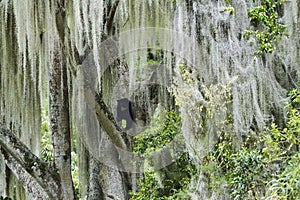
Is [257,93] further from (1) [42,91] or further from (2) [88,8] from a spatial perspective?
(1) [42,91]

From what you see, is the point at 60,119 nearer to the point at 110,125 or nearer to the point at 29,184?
the point at 110,125

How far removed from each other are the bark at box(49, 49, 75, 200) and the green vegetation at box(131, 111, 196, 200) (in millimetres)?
732

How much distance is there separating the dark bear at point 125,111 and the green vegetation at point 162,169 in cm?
101

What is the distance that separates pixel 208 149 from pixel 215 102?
401 mm

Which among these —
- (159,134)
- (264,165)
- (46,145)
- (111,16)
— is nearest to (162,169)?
(159,134)

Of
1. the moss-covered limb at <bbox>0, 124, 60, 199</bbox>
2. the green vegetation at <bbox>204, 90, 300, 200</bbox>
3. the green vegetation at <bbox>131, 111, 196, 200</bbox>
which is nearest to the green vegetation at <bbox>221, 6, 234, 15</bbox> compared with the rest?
the green vegetation at <bbox>204, 90, 300, 200</bbox>

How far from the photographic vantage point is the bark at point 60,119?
558 centimetres

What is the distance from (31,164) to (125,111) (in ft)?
5.71

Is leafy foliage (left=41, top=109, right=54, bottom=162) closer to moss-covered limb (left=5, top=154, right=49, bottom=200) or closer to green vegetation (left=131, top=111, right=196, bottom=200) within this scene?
moss-covered limb (left=5, top=154, right=49, bottom=200)

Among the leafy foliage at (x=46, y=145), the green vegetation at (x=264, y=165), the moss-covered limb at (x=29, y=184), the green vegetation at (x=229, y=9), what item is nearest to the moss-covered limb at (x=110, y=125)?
the moss-covered limb at (x=29, y=184)

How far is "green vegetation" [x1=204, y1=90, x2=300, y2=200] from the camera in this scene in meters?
3.25

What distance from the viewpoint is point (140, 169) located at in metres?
5.67

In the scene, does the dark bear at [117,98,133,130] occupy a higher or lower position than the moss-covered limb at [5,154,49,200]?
higher

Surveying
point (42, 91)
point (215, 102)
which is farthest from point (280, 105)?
point (42, 91)
